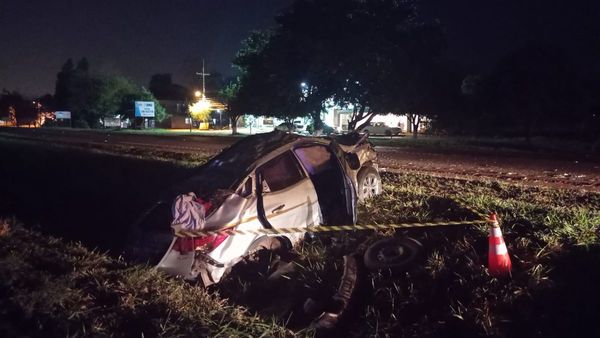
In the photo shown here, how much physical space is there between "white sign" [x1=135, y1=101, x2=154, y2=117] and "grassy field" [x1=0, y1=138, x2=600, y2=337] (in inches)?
2339

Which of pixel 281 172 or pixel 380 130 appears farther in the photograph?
pixel 380 130

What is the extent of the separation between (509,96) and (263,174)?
2366 cm

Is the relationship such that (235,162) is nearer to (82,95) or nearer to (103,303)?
(103,303)

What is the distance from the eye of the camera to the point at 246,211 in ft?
18.1

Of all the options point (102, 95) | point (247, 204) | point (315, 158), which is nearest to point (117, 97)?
point (102, 95)

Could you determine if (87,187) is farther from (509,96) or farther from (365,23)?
(509,96)

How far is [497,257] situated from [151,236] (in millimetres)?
3672

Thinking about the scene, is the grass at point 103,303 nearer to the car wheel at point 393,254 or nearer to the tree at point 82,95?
the car wheel at point 393,254

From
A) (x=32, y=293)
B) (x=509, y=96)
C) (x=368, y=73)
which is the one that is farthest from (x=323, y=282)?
(x=509, y=96)

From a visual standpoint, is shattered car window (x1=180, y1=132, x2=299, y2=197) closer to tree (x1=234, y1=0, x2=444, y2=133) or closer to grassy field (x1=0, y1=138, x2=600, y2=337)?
grassy field (x1=0, y1=138, x2=600, y2=337)

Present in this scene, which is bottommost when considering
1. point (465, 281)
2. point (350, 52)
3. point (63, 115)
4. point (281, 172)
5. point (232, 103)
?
point (465, 281)

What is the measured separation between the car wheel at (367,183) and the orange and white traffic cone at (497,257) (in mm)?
3098

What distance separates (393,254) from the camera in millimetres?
5723

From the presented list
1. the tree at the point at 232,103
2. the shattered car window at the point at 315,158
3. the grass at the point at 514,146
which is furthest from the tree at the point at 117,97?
the shattered car window at the point at 315,158
